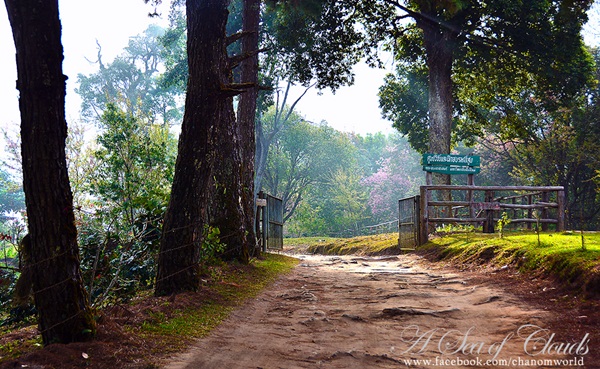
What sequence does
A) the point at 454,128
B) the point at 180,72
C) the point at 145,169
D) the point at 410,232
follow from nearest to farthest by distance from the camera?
the point at 145,169 → the point at 410,232 → the point at 454,128 → the point at 180,72

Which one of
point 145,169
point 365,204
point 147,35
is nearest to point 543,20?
point 145,169

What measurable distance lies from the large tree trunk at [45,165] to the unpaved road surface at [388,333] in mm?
1040

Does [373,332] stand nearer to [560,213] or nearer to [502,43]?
[560,213]

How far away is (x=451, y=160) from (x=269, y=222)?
5.86 m

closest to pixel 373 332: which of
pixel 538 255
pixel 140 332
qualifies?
pixel 140 332

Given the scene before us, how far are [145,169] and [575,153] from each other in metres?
19.6

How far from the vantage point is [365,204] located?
4800cm

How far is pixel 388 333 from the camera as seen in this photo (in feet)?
17.5

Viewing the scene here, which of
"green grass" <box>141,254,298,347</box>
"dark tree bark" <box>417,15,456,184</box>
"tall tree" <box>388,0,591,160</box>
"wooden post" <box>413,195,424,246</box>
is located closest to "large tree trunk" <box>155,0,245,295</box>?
Result: "green grass" <box>141,254,298,347</box>

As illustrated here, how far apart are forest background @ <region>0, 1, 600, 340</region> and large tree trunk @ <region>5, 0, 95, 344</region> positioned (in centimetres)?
37

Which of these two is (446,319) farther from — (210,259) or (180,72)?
(180,72)

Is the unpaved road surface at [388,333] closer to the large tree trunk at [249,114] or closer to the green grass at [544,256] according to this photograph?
the green grass at [544,256]

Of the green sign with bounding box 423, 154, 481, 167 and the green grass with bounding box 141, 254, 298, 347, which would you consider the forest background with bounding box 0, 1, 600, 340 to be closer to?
the green grass with bounding box 141, 254, 298, 347

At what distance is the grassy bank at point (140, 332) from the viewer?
156 inches
